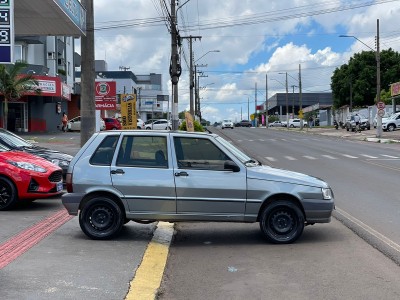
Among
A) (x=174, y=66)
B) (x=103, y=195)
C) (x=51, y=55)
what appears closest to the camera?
(x=103, y=195)

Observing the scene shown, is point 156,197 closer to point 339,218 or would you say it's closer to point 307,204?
point 307,204

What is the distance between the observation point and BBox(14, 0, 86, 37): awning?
54.2ft

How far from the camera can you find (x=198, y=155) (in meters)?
7.83

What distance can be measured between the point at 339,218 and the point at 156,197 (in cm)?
377

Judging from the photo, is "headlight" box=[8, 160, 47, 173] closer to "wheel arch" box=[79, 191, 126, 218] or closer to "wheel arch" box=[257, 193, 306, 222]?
"wheel arch" box=[79, 191, 126, 218]

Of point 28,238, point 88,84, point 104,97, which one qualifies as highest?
point 88,84

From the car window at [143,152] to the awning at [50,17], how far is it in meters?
9.44

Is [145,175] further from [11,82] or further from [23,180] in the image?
[11,82]

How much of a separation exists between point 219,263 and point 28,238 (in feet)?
9.73

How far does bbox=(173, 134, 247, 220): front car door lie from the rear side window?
3.20ft

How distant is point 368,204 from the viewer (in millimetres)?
11125

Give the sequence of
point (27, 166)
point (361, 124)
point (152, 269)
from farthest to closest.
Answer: point (361, 124), point (27, 166), point (152, 269)

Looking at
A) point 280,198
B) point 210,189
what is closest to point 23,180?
point 210,189

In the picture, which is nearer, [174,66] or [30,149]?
[30,149]
